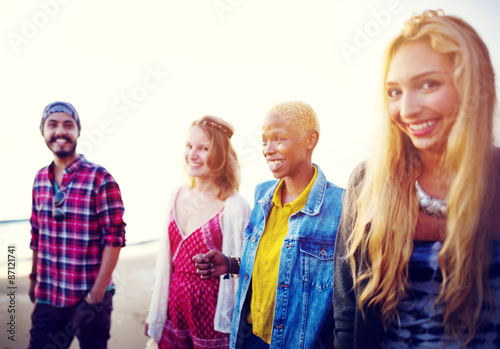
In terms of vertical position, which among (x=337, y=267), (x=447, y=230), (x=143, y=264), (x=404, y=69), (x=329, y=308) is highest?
(x=404, y=69)

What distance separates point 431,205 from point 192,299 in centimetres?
188

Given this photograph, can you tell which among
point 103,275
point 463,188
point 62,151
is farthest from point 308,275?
point 62,151

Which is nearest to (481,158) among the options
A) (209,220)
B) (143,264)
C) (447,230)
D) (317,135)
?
(447,230)

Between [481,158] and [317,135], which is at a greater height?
[317,135]

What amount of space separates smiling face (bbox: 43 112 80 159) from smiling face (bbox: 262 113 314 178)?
1.91 metres

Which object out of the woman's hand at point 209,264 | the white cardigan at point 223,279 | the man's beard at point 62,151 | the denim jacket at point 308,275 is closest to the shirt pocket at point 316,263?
the denim jacket at point 308,275

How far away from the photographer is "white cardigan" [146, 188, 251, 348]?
7.79ft

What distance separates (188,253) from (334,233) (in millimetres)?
1246

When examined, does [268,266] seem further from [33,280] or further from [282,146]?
[33,280]

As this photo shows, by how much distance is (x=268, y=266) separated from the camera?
78.2 inches

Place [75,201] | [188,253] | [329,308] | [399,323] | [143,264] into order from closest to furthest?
[399,323]
[329,308]
[188,253]
[75,201]
[143,264]

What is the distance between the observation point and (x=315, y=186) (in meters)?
2.03

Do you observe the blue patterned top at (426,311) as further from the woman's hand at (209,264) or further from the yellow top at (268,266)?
the woman's hand at (209,264)

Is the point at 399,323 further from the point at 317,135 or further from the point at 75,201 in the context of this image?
the point at 75,201
